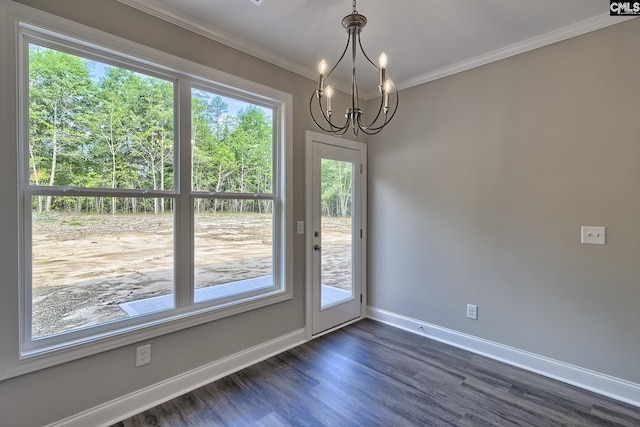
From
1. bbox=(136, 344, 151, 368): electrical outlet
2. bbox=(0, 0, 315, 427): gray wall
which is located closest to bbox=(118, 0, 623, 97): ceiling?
bbox=(0, 0, 315, 427): gray wall

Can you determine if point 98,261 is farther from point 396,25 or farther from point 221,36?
point 396,25

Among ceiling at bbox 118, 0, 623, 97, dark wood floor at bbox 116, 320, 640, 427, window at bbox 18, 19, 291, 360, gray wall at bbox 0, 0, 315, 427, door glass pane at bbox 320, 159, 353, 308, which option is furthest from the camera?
door glass pane at bbox 320, 159, 353, 308

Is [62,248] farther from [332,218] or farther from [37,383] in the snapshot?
[332,218]

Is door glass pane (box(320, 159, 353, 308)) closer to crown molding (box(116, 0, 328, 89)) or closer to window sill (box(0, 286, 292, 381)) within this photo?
window sill (box(0, 286, 292, 381))

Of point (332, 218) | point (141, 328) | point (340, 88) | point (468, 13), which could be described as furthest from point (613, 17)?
point (141, 328)

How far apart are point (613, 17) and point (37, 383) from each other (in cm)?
441

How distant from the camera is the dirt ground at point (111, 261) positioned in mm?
1730

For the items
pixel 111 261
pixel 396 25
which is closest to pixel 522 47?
pixel 396 25

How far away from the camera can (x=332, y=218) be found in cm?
329

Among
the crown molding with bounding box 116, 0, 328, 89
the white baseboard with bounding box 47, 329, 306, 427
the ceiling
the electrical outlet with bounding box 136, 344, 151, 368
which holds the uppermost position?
the ceiling

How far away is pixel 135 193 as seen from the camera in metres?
2.03

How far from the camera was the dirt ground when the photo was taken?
5.68 ft

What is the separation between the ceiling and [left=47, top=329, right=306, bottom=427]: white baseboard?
2617 mm

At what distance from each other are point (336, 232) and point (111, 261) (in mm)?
2116
